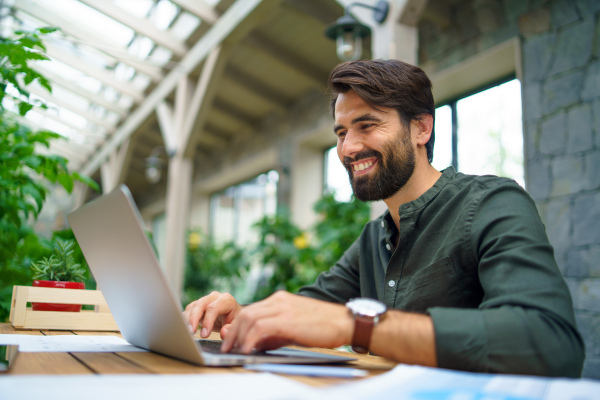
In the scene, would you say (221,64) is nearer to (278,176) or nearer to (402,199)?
(278,176)

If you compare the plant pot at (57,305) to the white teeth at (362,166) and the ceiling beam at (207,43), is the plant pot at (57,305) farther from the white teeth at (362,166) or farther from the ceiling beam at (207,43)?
the ceiling beam at (207,43)

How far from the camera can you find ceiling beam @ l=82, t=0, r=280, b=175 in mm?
3974

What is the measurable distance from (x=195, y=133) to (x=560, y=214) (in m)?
3.27

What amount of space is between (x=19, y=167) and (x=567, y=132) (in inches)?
110

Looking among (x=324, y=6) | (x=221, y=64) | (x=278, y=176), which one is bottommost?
(x=278, y=176)

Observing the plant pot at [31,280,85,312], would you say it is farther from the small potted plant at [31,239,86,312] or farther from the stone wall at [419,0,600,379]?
the stone wall at [419,0,600,379]

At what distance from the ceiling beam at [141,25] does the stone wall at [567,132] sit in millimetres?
3390

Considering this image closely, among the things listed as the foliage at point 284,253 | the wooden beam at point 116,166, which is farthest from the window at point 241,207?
the wooden beam at point 116,166

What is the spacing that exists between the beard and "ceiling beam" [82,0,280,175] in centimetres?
272

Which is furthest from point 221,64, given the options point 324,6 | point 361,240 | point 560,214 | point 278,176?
point 361,240

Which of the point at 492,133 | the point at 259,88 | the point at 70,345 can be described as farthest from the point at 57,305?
the point at 259,88

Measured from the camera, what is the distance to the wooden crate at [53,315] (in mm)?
1264

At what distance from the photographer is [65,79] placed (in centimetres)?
752

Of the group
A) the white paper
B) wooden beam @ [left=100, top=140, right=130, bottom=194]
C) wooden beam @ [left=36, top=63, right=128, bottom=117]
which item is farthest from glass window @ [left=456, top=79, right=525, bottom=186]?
wooden beam @ [left=36, top=63, right=128, bottom=117]
